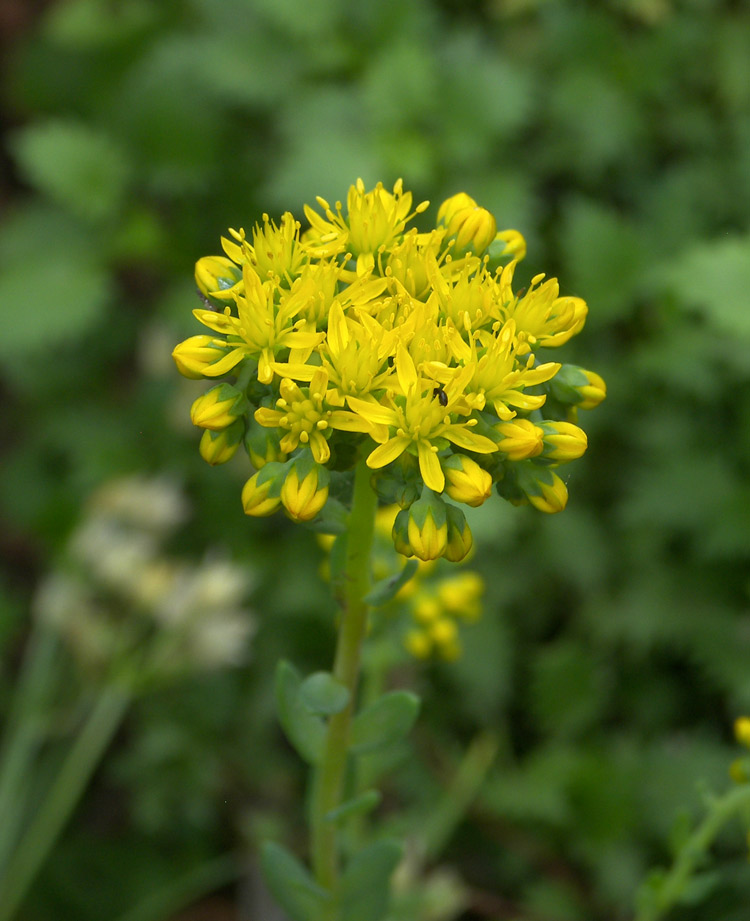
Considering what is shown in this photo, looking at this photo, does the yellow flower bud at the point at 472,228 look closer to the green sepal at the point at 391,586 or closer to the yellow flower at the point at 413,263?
the yellow flower at the point at 413,263

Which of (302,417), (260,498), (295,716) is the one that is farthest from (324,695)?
(302,417)

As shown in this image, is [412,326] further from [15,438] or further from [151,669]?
[15,438]

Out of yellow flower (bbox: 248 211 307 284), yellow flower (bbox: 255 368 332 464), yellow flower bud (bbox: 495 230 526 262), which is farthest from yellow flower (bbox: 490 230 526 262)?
yellow flower (bbox: 255 368 332 464)

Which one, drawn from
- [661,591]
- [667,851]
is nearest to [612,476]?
[661,591]

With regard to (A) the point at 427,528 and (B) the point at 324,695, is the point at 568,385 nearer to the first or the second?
(A) the point at 427,528

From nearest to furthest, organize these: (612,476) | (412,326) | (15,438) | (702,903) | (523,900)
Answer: (412,326) → (702,903) → (523,900) → (612,476) → (15,438)

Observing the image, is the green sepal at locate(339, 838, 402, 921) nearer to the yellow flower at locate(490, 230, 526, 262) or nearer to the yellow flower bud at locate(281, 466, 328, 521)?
the yellow flower bud at locate(281, 466, 328, 521)
